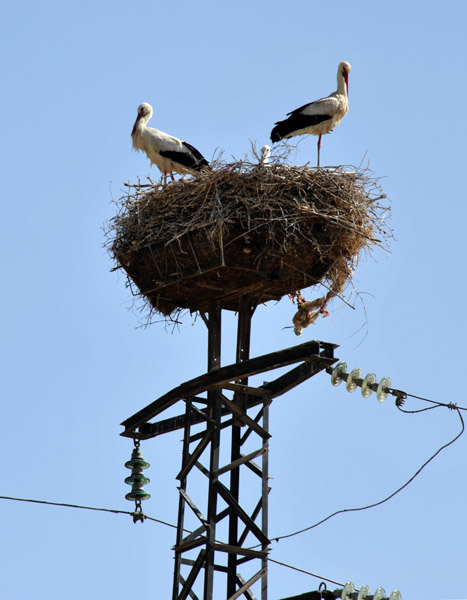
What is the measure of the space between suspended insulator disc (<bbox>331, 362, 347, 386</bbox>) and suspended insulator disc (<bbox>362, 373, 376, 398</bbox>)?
0.77 ft

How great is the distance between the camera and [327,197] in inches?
410

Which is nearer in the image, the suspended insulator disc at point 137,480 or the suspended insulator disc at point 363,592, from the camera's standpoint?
the suspended insulator disc at point 363,592

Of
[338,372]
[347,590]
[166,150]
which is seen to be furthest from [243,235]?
→ [166,150]

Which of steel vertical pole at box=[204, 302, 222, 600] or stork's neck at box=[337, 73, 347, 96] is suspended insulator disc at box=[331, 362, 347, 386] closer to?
steel vertical pole at box=[204, 302, 222, 600]

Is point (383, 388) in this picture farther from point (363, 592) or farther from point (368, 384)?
point (363, 592)

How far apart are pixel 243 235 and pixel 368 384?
170cm

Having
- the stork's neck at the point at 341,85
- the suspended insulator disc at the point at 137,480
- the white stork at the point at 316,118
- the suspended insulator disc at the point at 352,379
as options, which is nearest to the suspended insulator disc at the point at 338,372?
the suspended insulator disc at the point at 352,379

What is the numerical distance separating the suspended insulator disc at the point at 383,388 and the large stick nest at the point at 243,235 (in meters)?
1.50

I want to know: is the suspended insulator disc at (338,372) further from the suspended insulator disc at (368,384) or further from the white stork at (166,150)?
→ the white stork at (166,150)

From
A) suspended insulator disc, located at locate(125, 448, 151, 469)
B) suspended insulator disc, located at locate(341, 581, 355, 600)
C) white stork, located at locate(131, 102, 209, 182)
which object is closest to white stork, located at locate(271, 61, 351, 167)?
white stork, located at locate(131, 102, 209, 182)

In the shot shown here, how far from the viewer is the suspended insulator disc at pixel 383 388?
347 inches

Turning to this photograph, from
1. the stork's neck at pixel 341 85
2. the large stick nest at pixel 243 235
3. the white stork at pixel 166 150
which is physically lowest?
the large stick nest at pixel 243 235

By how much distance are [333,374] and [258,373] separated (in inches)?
21.0

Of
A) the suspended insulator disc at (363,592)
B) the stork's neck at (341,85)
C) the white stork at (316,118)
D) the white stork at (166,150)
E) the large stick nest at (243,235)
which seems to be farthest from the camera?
the stork's neck at (341,85)
